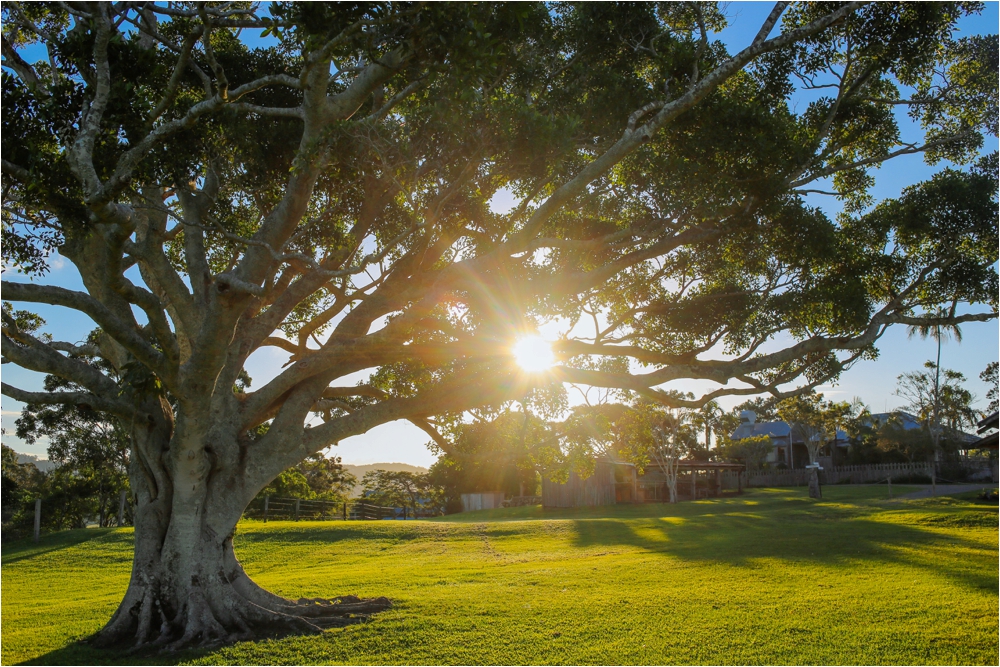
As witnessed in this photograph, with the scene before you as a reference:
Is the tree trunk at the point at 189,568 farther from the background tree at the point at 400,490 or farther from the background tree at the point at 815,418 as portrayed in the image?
the background tree at the point at 400,490

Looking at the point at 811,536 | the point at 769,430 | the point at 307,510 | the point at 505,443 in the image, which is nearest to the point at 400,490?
the point at 307,510

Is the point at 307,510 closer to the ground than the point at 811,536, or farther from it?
closer to the ground

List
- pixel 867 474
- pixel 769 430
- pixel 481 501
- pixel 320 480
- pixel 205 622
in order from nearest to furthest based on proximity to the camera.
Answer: pixel 205 622 → pixel 481 501 → pixel 867 474 → pixel 320 480 → pixel 769 430

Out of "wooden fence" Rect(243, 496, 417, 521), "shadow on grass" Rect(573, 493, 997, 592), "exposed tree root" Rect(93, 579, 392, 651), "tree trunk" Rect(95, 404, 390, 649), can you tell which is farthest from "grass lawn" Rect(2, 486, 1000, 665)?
"wooden fence" Rect(243, 496, 417, 521)

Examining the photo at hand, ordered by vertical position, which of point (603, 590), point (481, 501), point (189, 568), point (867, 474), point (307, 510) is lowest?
point (481, 501)

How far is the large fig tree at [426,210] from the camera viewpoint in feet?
27.8

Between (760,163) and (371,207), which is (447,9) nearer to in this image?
(371,207)

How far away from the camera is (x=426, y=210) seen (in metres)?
11.2

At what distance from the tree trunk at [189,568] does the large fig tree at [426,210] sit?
4 centimetres

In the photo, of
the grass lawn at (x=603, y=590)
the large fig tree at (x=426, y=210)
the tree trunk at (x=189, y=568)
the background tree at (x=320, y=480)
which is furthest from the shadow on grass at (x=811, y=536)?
the background tree at (x=320, y=480)

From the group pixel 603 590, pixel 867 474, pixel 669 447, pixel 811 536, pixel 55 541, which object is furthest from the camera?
pixel 867 474

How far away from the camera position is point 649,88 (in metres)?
11.8

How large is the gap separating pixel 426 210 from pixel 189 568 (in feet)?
20.8

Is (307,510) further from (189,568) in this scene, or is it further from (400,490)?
(189,568)
